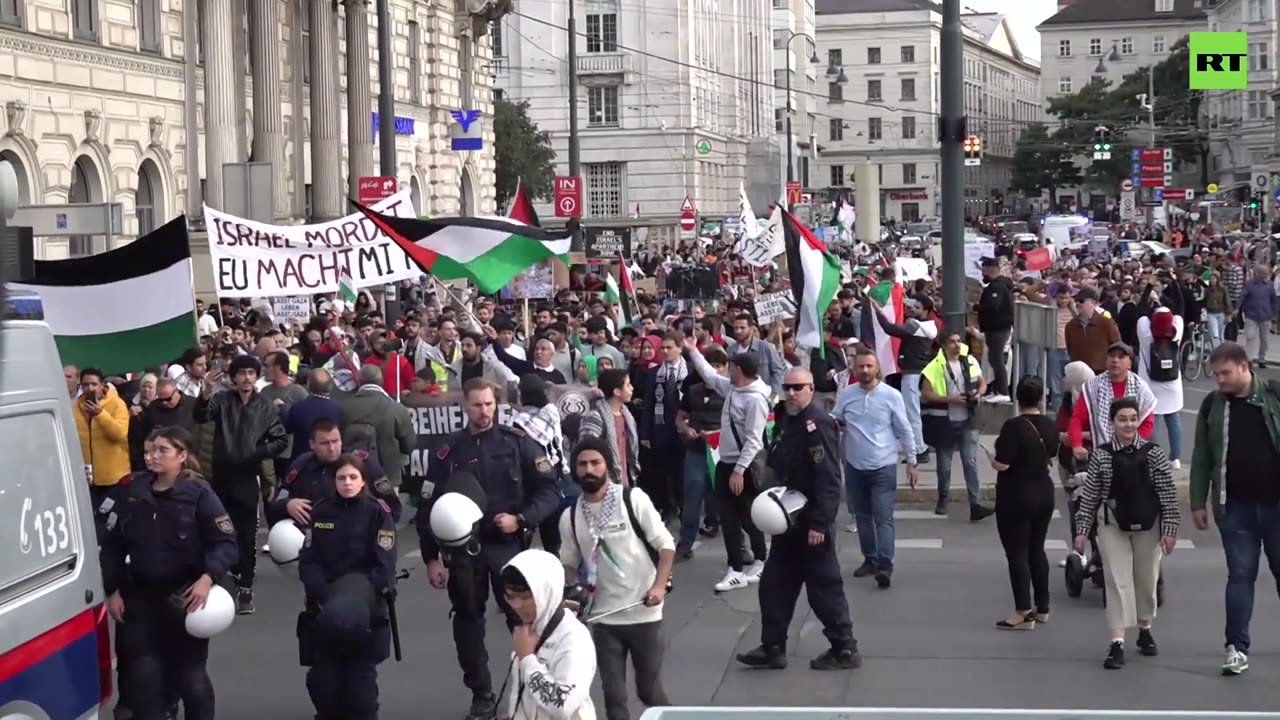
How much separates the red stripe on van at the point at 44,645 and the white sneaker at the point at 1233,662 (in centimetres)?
592

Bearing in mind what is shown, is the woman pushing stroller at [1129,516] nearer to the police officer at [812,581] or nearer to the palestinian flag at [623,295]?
the police officer at [812,581]

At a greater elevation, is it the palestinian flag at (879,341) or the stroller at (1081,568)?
the palestinian flag at (879,341)

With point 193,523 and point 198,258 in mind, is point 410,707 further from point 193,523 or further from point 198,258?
point 198,258

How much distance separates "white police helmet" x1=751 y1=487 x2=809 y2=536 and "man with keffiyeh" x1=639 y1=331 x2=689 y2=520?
4256 millimetres

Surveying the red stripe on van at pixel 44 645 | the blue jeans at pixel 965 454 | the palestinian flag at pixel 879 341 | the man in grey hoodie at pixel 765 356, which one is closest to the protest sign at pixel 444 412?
the man in grey hoodie at pixel 765 356

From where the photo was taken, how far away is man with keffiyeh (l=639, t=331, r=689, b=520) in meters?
14.5

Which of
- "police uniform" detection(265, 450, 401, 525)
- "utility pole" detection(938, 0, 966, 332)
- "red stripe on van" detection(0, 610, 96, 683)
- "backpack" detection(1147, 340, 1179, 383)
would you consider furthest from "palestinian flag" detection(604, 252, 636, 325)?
"red stripe on van" detection(0, 610, 96, 683)

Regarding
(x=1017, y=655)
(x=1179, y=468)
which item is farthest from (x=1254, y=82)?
(x=1017, y=655)

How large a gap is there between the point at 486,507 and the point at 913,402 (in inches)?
316

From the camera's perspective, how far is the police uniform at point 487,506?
924 cm

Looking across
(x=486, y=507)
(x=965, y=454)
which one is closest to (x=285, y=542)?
(x=486, y=507)

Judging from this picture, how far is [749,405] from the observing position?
12.8m

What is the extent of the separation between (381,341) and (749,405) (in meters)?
6.61

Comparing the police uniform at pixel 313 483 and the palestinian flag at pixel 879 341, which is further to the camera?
the palestinian flag at pixel 879 341
